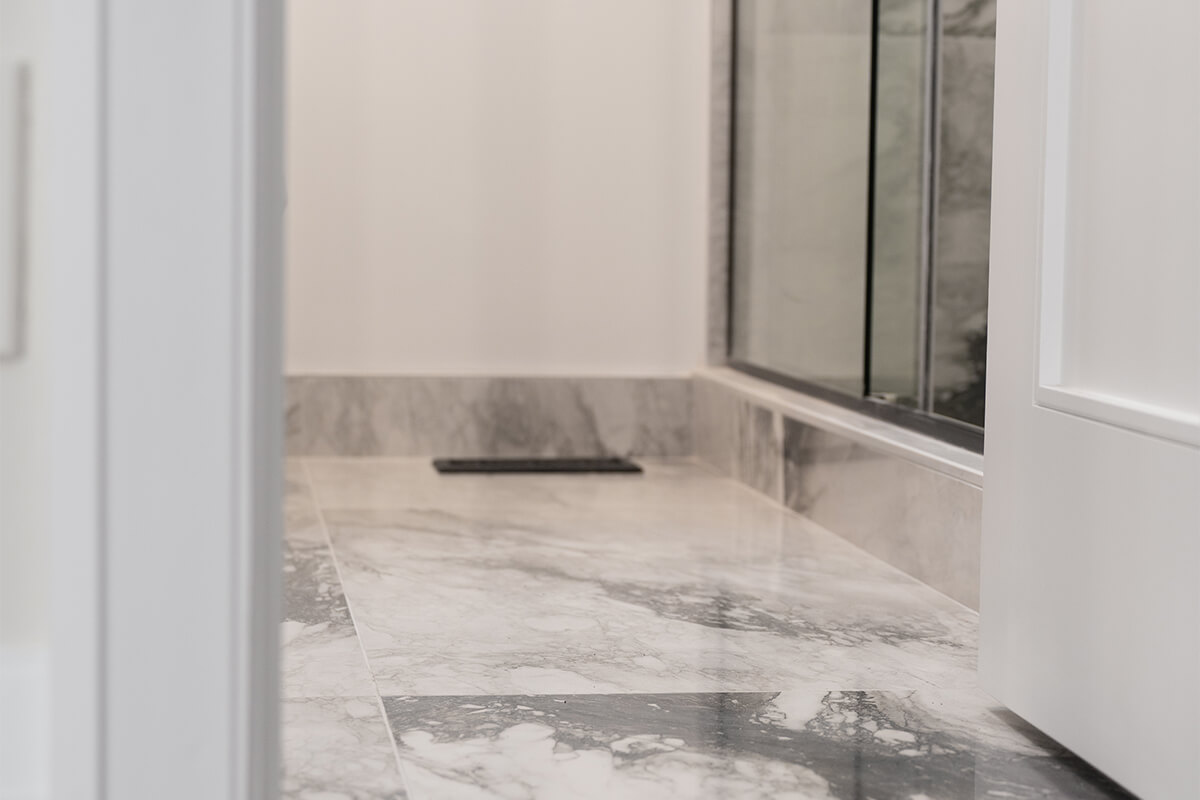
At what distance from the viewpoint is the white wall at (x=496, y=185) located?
3.11 metres

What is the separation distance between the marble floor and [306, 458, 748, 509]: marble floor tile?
0.41 ft

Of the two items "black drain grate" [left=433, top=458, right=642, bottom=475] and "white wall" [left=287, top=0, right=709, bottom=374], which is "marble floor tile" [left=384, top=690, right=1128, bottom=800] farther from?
"white wall" [left=287, top=0, right=709, bottom=374]

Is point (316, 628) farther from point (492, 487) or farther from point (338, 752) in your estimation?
point (492, 487)

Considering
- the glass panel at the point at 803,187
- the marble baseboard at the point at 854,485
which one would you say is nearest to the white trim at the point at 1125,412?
the marble baseboard at the point at 854,485

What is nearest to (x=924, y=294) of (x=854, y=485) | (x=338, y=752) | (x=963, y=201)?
(x=963, y=201)

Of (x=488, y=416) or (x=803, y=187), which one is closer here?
(x=803, y=187)

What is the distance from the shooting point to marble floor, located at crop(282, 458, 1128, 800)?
1.17 meters

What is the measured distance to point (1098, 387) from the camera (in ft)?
3.88

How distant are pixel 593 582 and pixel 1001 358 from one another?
79 cm

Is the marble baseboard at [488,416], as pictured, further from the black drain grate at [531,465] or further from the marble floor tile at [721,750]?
the marble floor tile at [721,750]

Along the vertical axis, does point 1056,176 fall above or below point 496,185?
below

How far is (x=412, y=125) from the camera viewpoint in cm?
313

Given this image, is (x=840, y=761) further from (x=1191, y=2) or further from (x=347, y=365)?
(x=347, y=365)

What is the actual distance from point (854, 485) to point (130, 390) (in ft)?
5.62
